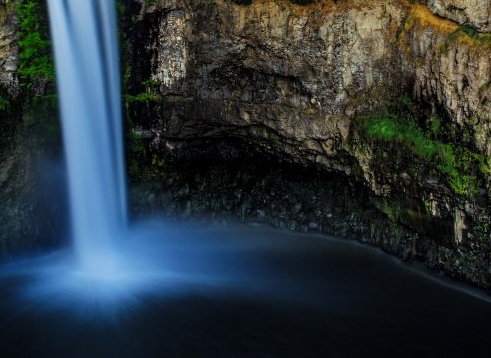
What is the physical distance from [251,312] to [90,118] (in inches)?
210

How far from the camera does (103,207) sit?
11617 millimetres

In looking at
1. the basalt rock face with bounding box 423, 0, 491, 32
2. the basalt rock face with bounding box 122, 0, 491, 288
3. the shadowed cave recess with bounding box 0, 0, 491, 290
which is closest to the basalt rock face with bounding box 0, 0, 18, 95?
the shadowed cave recess with bounding box 0, 0, 491, 290

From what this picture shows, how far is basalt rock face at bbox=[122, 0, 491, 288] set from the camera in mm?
9852

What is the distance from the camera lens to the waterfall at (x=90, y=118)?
35.1 ft

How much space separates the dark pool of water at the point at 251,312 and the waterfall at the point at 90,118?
102cm

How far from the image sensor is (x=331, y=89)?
11516 millimetres

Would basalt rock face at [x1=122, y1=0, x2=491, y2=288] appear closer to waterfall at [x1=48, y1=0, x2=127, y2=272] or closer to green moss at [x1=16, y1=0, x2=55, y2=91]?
waterfall at [x1=48, y1=0, x2=127, y2=272]

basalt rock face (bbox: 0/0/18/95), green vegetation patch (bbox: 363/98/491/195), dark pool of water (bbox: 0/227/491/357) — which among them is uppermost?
basalt rock face (bbox: 0/0/18/95)

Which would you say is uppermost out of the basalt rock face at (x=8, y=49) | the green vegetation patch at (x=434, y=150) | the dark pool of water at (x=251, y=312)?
the basalt rock face at (x=8, y=49)

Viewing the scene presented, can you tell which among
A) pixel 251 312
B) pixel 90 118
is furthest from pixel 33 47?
pixel 251 312

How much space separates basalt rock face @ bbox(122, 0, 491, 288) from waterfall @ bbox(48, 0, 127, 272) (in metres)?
0.70

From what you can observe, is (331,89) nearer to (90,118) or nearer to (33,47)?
(90,118)

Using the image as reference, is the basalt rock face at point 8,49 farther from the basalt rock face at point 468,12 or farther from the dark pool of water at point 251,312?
the basalt rock face at point 468,12

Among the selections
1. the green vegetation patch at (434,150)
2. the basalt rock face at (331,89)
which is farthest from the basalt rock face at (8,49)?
the green vegetation patch at (434,150)
